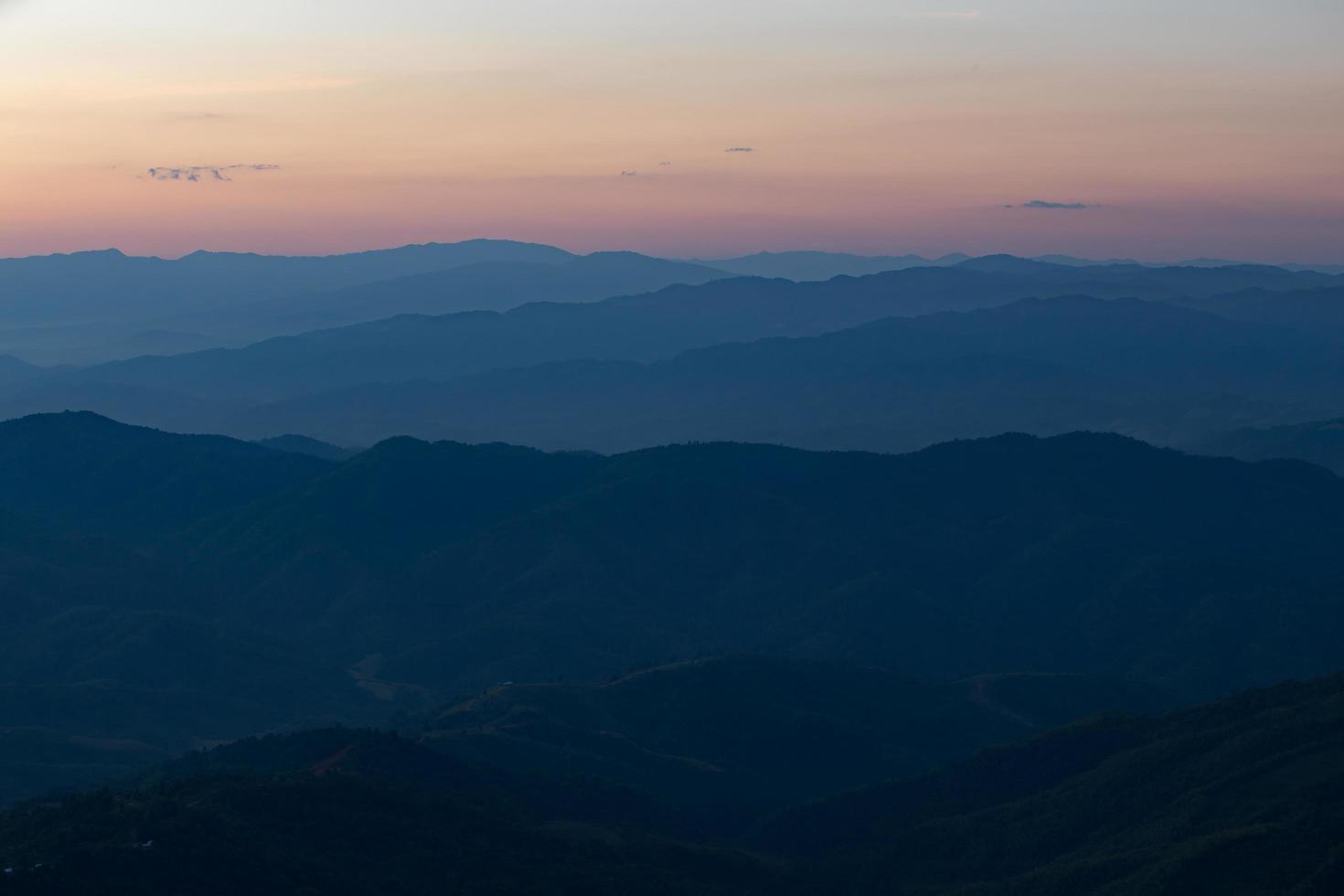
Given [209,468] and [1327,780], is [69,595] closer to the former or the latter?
[209,468]

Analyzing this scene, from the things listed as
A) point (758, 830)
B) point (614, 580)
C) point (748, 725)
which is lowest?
point (758, 830)

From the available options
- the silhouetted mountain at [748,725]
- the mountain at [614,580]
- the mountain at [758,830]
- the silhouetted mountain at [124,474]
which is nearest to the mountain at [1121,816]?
the mountain at [758,830]

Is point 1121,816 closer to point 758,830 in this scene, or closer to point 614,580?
point 758,830

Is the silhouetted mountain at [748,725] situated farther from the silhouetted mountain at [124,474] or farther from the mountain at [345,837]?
the silhouetted mountain at [124,474]

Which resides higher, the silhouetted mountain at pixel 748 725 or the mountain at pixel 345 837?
Result: the mountain at pixel 345 837

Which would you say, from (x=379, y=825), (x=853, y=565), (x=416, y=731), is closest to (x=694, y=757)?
(x=416, y=731)

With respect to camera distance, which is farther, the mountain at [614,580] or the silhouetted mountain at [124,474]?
the silhouetted mountain at [124,474]

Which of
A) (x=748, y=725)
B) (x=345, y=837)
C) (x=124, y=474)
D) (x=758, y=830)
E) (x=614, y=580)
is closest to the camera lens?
(x=345, y=837)

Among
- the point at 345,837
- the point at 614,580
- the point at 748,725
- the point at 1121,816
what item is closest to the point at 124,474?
the point at 614,580

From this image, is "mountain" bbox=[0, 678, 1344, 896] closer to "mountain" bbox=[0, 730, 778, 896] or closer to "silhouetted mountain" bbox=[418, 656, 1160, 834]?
"mountain" bbox=[0, 730, 778, 896]
